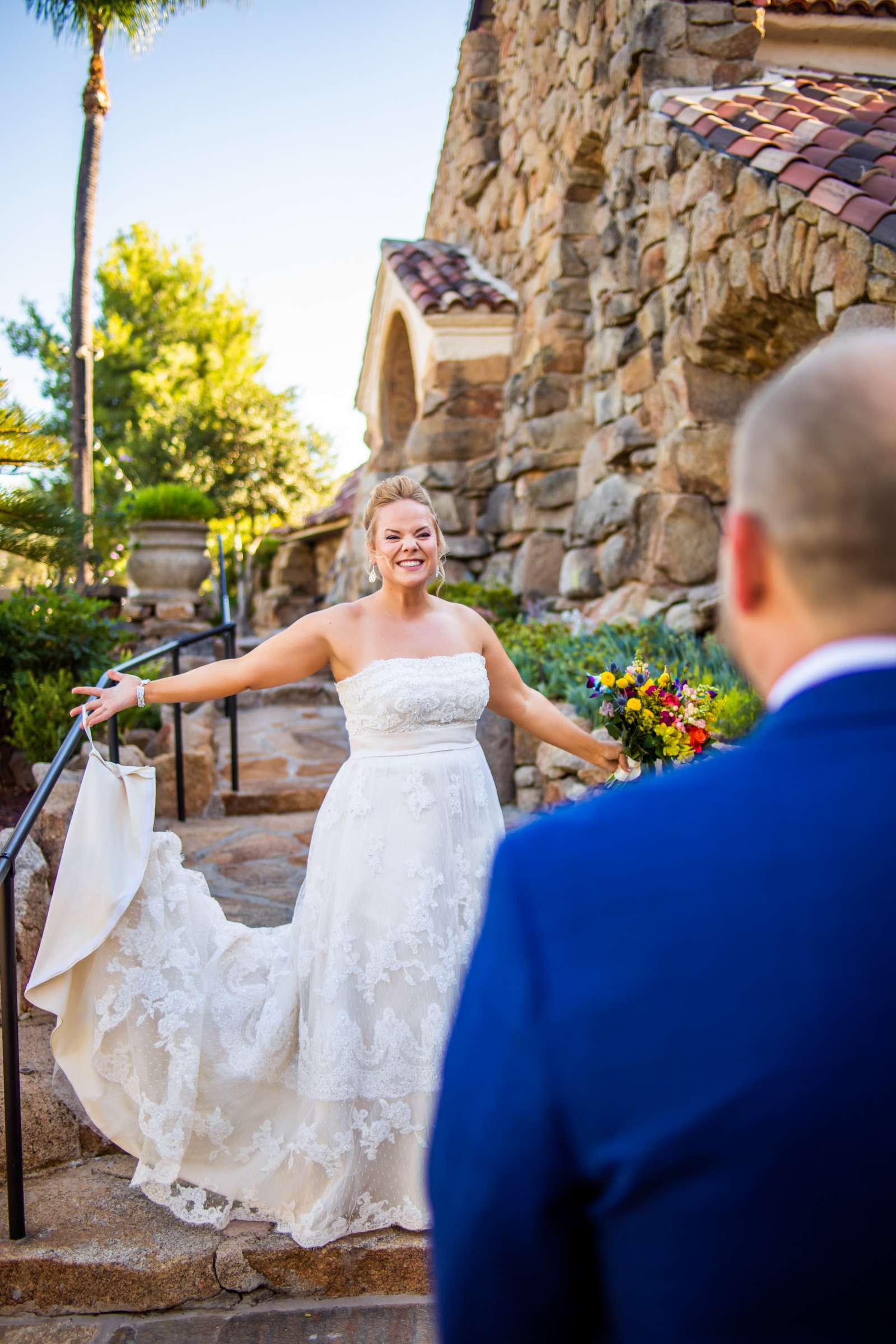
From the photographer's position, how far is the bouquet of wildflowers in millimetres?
2848

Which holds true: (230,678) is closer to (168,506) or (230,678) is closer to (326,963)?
(326,963)

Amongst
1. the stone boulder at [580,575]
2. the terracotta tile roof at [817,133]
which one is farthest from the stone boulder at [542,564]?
the terracotta tile roof at [817,133]

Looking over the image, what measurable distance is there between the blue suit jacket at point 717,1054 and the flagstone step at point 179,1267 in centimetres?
202

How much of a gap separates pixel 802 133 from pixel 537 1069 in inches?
215

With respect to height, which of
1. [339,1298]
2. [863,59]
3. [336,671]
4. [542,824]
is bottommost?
[339,1298]

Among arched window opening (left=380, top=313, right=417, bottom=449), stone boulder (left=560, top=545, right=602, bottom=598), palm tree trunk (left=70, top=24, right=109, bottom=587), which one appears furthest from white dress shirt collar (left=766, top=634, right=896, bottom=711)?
arched window opening (left=380, top=313, right=417, bottom=449)

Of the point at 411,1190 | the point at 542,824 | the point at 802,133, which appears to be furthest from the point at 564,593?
the point at 542,824

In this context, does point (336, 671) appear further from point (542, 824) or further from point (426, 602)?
point (542, 824)

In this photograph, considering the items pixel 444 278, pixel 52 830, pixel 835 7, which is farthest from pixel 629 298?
pixel 52 830

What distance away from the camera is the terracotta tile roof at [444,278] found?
28.0 feet

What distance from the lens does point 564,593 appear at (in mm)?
7316

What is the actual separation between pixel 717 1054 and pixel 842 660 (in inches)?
11.5

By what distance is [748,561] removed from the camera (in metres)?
0.76

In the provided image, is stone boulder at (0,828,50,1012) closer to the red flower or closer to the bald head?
the red flower
